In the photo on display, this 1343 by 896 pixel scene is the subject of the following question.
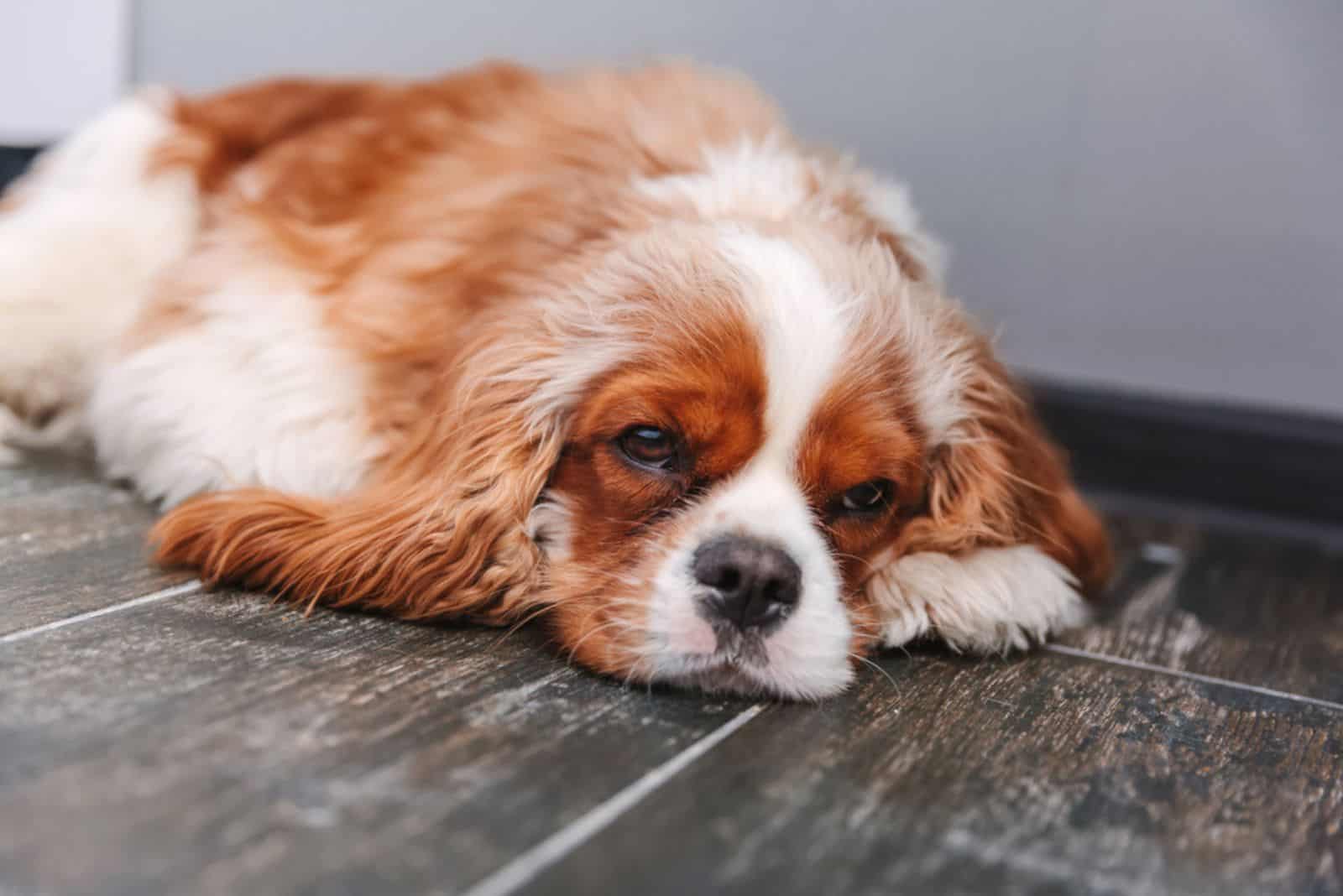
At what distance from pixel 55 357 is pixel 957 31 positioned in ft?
8.06

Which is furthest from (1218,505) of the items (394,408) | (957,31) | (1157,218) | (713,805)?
(713,805)

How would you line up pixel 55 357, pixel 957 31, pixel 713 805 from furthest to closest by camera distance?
1. pixel 957 31
2. pixel 55 357
3. pixel 713 805

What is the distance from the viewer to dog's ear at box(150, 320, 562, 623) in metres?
2.02

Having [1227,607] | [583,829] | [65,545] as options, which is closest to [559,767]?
[583,829]

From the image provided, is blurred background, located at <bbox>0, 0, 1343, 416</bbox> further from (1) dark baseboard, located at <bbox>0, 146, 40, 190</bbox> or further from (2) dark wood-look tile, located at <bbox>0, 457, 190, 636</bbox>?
(2) dark wood-look tile, located at <bbox>0, 457, 190, 636</bbox>

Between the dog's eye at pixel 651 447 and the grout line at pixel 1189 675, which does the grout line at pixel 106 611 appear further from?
the grout line at pixel 1189 675

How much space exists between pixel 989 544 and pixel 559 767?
1108 millimetres

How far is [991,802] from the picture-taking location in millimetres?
1547

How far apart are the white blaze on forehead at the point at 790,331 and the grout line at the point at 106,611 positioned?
86cm

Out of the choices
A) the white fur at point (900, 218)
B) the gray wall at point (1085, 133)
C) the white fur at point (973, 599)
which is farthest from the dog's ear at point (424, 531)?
the gray wall at point (1085, 133)

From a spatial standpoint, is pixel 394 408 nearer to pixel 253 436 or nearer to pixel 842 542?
pixel 253 436

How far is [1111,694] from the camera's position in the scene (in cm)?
207

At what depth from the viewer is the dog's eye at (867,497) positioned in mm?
2098

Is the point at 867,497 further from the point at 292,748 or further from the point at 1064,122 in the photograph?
the point at 1064,122
